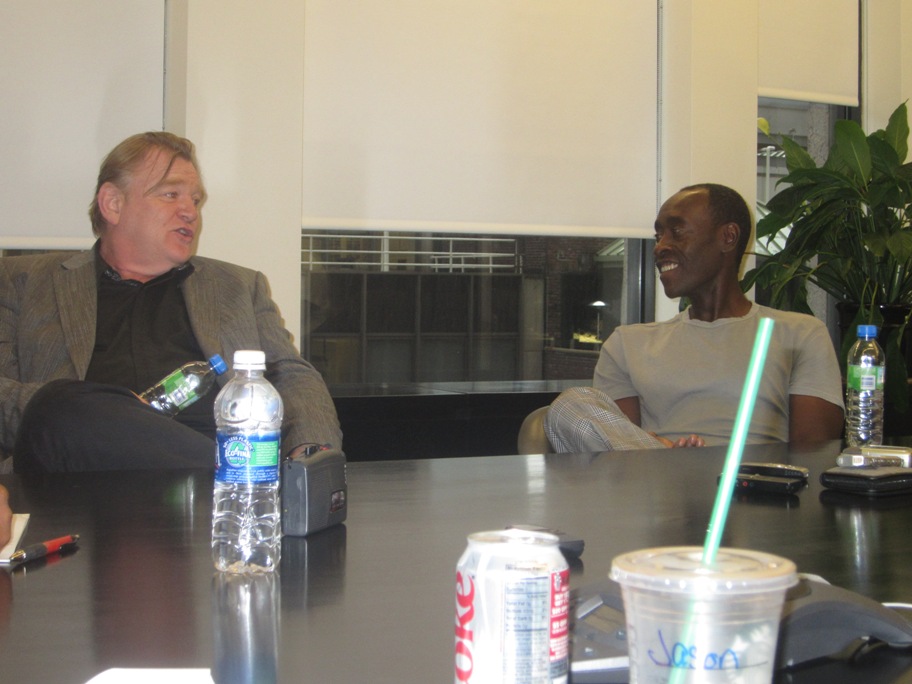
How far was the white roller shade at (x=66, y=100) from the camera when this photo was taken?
3.49 metres

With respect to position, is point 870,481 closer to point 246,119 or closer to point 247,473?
point 247,473

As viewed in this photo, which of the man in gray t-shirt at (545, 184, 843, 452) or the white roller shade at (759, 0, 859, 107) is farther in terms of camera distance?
the white roller shade at (759, 0, 859, 107)

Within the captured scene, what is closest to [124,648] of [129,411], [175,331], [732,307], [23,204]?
[129,411]

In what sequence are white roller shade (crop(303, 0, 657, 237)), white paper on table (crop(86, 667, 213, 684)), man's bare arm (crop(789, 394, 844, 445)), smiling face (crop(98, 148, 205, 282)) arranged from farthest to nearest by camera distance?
white roller shade (crop(303, 0, 657, 237)) → smiling face (crop(98, 148, 205, 282)) → man's bare arm (crop(789, 394, 844, 445)) → white paper on table (crop(86, 667, 213, 684))

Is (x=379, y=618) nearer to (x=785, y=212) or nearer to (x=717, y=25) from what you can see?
(x=785, y=212)

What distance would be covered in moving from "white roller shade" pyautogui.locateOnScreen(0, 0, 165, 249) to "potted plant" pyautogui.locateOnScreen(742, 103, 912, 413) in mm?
2374

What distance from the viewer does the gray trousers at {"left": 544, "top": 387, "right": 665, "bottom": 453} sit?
7.60 feet

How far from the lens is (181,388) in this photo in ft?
8.93

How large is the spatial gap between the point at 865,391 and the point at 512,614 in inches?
99.0

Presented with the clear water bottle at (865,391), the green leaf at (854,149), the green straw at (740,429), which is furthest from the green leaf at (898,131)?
the green straw at (740,429)

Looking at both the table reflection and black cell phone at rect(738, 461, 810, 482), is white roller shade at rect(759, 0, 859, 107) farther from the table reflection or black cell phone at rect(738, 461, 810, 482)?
the table reflection

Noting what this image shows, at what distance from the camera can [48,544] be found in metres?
1.05

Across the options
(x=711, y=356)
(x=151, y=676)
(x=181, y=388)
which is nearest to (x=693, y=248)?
(x=711, y=356)

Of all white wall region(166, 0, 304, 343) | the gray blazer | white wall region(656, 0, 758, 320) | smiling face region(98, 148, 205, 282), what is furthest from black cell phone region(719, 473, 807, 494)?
white wall region(656, 0, 758, 320)
